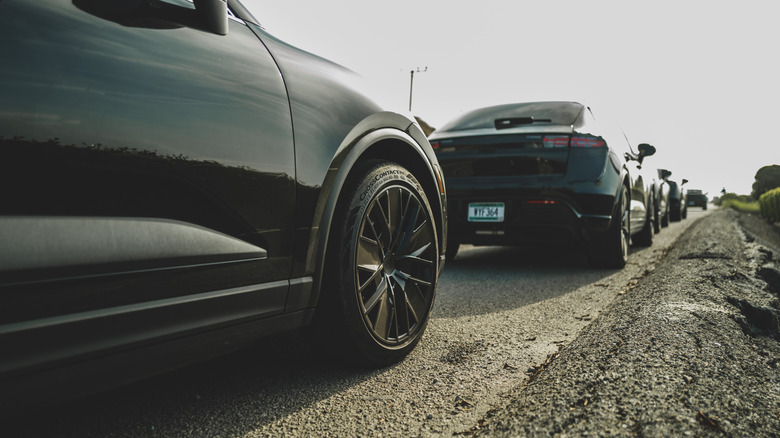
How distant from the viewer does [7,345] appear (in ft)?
3.69

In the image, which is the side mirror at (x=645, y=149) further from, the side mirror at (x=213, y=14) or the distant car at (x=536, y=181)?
the side mirror at (x=213, y=14)

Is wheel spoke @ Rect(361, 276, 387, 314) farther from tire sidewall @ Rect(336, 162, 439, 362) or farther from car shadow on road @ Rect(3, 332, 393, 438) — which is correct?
car shadow on road @ Rect(3, 332, 393, 438)

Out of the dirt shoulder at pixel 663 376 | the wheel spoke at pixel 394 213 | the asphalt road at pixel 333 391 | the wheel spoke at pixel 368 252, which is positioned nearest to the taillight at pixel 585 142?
the dirt shoulder at pixel 663 376

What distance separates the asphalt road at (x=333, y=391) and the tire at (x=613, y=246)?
1876 millimetres

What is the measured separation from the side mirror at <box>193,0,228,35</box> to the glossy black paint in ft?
10.8

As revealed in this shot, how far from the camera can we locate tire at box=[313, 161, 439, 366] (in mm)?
2037

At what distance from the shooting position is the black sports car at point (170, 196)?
46.6 inches

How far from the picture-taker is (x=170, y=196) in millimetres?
1450

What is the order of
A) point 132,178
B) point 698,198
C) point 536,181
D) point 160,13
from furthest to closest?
1. point 698,198
2. point 536,181
3. point 160,13
4. point 132,178

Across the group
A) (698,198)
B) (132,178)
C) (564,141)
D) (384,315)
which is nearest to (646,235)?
(564,141)

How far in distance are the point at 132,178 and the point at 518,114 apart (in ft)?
14.3

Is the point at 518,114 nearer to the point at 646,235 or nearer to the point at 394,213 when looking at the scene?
the point at 394,213

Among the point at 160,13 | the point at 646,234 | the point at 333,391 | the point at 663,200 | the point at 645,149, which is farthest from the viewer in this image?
the point at 663,200

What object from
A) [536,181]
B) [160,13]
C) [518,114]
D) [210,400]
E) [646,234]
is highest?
[518,114]
